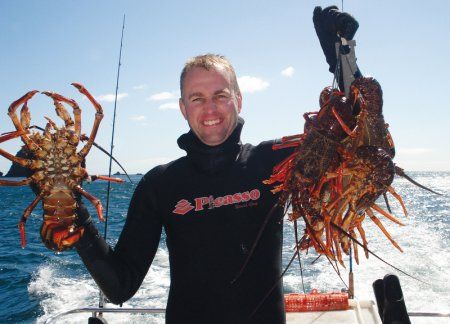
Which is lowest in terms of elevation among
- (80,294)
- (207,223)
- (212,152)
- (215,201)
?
(80,294)

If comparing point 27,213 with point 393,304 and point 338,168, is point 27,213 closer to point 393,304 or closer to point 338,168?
point 338,168

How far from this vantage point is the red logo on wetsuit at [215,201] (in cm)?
280

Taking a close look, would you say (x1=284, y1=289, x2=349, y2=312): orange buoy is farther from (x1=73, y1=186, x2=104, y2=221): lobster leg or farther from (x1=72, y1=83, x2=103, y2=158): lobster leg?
(x1=72, y1=83, x2=103, y2=158): lobster leg

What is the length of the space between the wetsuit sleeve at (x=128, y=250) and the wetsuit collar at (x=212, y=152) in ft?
1.36

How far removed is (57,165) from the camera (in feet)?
8.32

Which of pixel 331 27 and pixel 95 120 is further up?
pixel 331 27

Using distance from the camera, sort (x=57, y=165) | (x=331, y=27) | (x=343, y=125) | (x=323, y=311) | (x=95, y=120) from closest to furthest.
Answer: (x=343, y=125) < (x=57, y=165) < (x=95, y=120) < (x=331, y=27) < (x=323, y=311)

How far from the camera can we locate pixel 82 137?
2.75 metres

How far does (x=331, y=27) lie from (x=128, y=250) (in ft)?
7.40

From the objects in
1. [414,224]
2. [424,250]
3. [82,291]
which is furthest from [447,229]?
[82,291]

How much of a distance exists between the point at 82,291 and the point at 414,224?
1899 cm

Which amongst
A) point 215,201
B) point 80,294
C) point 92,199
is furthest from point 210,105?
point 80,294

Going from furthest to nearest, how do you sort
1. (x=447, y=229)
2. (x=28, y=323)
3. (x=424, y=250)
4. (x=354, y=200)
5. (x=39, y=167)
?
(x=447, y=229)
(x=424, y=250)
(x=28, y=323)
(x=39, y=167)
(x=354, y=200)

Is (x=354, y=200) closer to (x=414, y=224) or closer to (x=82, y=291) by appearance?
(x=82, y=291)
